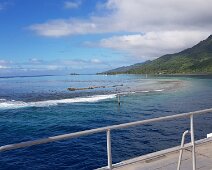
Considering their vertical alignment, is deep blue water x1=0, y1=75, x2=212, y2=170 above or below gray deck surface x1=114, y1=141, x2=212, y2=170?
below

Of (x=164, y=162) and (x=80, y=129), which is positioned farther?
(x=80, y=129)

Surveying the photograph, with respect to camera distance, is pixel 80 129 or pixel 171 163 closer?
pixel 171 163

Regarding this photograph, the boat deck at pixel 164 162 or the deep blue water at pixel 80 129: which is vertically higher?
the boat deck at pixel 164 162

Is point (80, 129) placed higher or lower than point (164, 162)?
lower

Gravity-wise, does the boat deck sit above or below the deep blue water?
above

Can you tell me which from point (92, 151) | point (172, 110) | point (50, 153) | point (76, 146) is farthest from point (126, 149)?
point (172, 110)

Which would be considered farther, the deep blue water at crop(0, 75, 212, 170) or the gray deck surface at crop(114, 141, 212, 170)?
the deep blue water at crop(0, 75, 212, 170)

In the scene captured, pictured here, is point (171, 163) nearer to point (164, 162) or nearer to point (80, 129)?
point (164, 162)

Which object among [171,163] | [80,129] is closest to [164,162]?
[171,163]

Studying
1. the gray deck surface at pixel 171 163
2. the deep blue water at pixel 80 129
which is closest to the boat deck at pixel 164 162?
the gray deck surface at pixel 171 163

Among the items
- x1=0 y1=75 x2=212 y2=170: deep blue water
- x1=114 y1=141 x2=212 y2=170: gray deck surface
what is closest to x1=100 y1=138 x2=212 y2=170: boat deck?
x1=114 y1=141 x2=212 y2=170: gray deck surface

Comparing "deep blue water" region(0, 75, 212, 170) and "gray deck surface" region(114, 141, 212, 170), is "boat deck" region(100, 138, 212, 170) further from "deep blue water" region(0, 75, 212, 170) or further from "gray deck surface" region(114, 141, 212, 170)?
"deep blue water" region(0, 75, 212, 170)

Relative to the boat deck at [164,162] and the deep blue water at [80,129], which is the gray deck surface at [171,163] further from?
the deep blue water at [80,129]

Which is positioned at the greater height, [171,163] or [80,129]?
[171,163]
